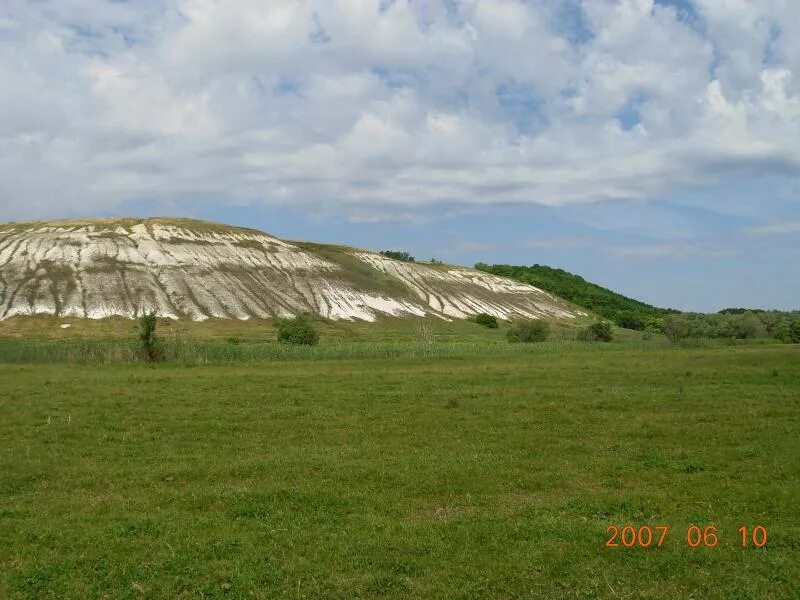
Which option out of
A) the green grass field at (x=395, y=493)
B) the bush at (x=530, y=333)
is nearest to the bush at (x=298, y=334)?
the bush at (x=530, y=333)

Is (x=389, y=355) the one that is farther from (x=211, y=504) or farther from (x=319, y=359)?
(x=211, y=504)

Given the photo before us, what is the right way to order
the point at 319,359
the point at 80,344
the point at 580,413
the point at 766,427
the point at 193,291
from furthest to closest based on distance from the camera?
1. the point at 193,291
2. the point at 319,359
3. the point at 80,344
4. the point at 580,413
5. the point at 766,427

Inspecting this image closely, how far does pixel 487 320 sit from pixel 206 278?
1923 inches

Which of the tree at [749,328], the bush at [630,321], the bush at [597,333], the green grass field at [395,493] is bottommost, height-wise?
the green grass field at [395,493]

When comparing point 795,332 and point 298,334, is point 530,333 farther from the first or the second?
point 298,334

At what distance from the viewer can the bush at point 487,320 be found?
125 meters

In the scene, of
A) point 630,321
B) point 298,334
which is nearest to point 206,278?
point 298,334

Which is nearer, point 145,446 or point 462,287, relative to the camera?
point 145,446

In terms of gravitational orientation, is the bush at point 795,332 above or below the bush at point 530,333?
above

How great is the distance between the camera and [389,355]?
5506cm

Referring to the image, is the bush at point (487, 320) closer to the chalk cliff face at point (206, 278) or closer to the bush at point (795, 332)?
the chalk cliff face at point (206, 278)

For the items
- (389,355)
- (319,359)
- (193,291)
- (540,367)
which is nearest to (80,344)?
(319,359)

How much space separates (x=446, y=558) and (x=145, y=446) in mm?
10502
